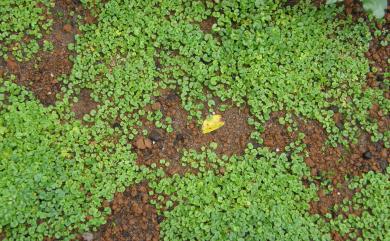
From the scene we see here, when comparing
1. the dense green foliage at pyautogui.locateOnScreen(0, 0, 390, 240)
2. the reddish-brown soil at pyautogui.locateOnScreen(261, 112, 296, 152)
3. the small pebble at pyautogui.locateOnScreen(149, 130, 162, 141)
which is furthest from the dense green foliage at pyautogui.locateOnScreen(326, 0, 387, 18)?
the small pebble at pyautogui.locateOnScreen(149, 130, 162, 141)

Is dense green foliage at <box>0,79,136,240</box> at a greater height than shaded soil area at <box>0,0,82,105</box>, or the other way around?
shaded soil area at <box>0,0,82,105</box>

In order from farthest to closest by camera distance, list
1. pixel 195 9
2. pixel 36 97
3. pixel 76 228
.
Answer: pixel 195 9 → pixel 36 97 → pixel 76 228

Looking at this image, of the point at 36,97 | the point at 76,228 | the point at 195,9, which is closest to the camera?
the point at 76,228

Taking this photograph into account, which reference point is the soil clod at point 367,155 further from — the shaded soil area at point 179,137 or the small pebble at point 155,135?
the small pebble at point 155,135

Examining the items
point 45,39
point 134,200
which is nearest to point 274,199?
point 134,200

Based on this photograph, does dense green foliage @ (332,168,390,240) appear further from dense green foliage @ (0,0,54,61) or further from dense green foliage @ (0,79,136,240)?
dense green foliage @ (0,0,54,61)

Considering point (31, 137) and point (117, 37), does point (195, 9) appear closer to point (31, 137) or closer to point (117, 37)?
point (117, 37)

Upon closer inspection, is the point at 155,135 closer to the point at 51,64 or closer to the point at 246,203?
the point at 246,203

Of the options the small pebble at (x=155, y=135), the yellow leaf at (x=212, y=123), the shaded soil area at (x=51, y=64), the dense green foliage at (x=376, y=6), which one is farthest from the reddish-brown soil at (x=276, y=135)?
the shaded soil area at (x=51, y=64)
